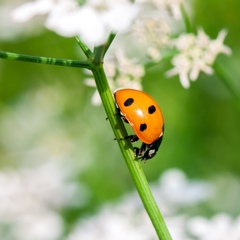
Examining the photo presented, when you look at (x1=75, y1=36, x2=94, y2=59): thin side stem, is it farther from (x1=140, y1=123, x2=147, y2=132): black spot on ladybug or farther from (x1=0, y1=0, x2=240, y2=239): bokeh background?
(x1=0, y1=0, x2=240, y2=239): bokeh background

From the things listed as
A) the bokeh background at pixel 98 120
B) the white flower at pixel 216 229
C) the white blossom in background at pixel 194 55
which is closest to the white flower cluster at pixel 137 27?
the white blossom in background at pixel 194 55

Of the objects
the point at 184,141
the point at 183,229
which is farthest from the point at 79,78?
the point at 183,229

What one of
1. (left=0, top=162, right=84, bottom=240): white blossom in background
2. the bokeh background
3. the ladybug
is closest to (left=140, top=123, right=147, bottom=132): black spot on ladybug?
→ the ladybug

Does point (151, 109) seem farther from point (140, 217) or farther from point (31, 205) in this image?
point (31, 205)

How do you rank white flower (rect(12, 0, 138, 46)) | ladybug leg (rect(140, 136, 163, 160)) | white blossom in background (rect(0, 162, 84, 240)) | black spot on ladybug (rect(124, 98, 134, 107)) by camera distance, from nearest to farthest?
1. white flower (rect(12, 0, 138, 46))
2. black spot on ladybug (rect(124, 98, 134, 107))
3. ladybug leg (rect(140, 136, 163, 160))
4. white blossom in background (rect(0, 162, 84, 240))

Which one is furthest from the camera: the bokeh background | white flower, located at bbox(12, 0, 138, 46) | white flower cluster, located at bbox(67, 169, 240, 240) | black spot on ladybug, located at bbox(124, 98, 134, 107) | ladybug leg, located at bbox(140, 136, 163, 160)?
the bokeh background

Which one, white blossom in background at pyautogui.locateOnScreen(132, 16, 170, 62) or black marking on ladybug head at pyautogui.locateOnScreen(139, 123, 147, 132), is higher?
white blossom in background at pyautogui.locateOnScreen(132, 16, 170, 62)

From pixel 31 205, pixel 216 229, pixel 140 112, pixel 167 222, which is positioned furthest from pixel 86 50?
pixel 31 205
